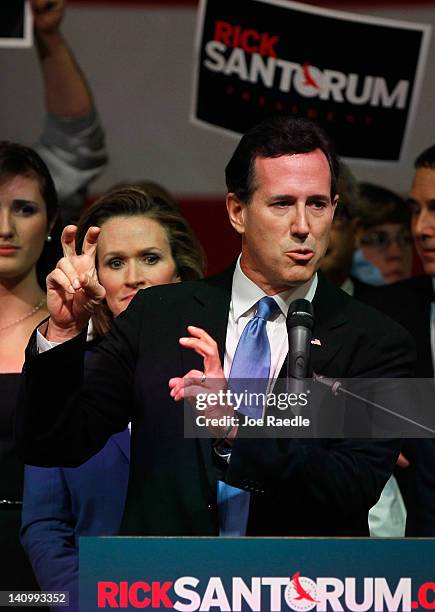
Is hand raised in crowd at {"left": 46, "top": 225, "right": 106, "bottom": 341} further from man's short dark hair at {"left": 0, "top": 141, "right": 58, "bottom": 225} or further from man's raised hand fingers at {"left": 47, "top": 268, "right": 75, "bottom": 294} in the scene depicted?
man's short dark hair at {"left": 0, "top": 141, "right": 58, "bottom": 225}

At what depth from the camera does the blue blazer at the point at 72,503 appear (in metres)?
3.00

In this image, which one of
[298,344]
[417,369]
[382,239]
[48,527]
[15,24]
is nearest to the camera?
[298,344]

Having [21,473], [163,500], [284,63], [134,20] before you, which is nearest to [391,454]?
[163,500]

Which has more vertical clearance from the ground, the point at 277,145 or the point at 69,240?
the point at 277,145

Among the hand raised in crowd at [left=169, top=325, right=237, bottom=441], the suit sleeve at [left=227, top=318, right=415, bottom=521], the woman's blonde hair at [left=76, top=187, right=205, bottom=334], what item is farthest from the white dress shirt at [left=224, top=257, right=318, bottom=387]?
the woman's blonde hair at [left=76, top=187, right=205, bottom=334]

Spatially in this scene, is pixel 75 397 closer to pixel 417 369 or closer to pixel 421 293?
pixel 417 369

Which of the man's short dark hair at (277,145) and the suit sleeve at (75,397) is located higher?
the man's short dark hair at (277,145)

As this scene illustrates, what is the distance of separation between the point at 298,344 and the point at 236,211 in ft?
2.01

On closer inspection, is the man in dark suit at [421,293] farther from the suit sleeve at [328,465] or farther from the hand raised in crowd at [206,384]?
the hand raised in crowd at [206,384]

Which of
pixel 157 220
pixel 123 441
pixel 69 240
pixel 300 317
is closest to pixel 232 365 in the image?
pixel 300 317

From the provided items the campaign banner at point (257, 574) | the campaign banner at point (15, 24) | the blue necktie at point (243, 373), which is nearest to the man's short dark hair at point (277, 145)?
the blue necktie at point (243, 373)

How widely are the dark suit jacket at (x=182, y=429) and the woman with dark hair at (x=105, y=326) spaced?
0.71ft

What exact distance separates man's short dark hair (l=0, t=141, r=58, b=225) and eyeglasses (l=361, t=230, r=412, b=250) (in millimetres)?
1450

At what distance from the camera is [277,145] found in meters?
2.78
